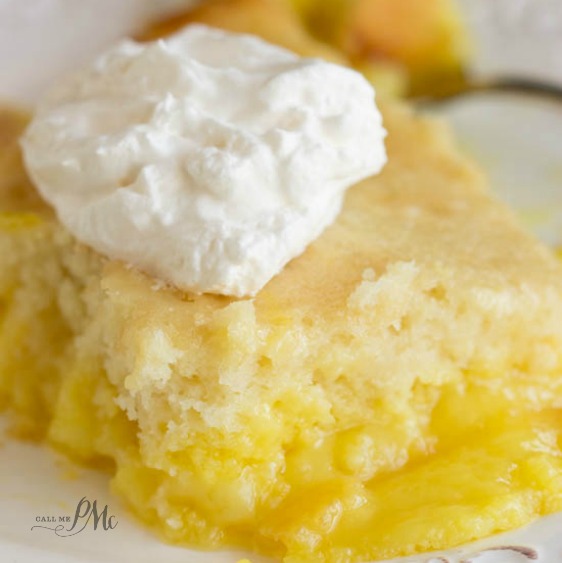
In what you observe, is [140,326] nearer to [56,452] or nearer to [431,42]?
[56,452]

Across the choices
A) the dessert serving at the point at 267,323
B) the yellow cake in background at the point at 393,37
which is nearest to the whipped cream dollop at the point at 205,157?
the dessert serving at the point at 267,323

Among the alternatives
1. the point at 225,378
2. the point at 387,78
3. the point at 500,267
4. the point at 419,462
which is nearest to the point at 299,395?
the point at 225,378

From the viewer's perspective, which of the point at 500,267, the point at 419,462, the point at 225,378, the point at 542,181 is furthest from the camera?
the point at 542,181

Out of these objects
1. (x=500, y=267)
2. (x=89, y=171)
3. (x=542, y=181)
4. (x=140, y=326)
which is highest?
(x=89, y=171)

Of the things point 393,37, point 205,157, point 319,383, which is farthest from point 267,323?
point 393,37

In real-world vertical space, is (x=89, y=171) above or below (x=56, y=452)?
above

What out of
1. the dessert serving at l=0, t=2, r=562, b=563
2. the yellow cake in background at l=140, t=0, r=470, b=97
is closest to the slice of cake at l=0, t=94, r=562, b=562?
the dessert serving at l=0, t=2, r=562, b=563

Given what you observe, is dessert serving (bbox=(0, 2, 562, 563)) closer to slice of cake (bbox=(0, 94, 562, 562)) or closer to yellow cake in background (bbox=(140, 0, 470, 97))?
slice of cake (bbox=(0, 94, 562, 562))

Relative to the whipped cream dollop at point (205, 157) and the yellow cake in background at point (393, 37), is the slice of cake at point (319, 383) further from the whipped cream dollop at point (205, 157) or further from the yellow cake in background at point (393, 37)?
the yellow cake in background at point (393, 37)

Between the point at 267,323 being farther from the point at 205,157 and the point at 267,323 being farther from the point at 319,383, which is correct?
the point at 205,157
